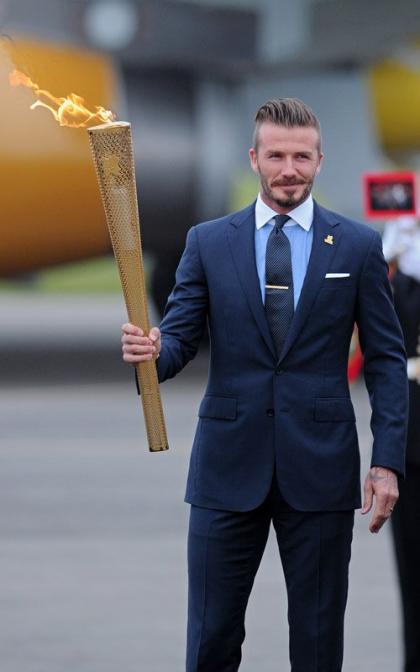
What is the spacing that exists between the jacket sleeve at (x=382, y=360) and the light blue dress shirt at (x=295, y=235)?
0.15 m

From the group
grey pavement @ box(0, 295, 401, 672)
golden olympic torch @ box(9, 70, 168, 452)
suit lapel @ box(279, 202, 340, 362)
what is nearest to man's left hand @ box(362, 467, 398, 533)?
suit lapel @ box(279, 202, 340, 362)

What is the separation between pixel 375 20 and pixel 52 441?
5.84 metres

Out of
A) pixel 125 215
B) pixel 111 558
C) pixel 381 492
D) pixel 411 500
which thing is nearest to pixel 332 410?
pixel 381 492

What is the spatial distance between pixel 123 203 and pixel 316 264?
55cm

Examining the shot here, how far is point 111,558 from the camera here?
721 centimetres

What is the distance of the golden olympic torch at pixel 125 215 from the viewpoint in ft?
11.2

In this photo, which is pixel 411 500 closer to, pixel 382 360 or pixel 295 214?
pixel 382 360

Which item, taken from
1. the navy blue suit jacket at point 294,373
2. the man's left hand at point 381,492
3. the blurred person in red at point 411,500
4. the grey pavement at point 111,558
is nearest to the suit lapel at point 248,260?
the navy blue suit jacket at point 294,373

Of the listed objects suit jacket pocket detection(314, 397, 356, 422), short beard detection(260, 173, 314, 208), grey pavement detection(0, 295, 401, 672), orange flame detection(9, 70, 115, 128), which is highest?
orange flame detection(9, 70, 115, 128)

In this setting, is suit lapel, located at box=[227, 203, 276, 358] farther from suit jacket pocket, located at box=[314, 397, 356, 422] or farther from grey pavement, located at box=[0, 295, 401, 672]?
grey pavement, located at box=[0, 295, 401, 672]

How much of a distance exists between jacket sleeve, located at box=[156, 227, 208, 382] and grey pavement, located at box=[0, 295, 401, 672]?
73.6 inches

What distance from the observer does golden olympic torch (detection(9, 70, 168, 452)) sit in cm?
341

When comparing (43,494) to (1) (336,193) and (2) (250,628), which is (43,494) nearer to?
(2) (250,628)

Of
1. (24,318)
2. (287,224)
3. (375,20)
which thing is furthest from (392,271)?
(24,318)
